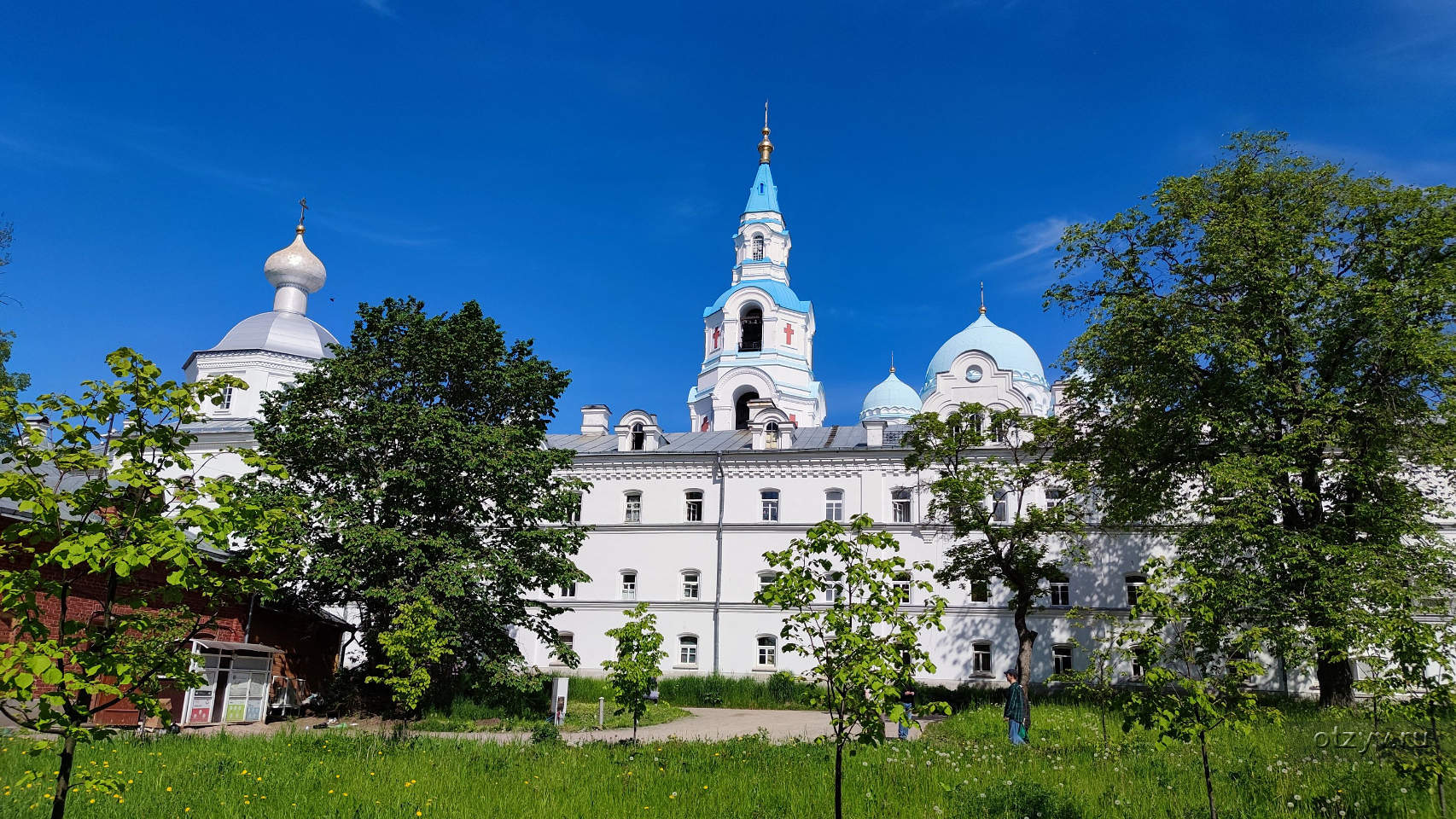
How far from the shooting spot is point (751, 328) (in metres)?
49.8

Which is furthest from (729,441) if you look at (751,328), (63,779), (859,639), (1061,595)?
(63,779)

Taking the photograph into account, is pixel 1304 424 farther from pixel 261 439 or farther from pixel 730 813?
pixel 261 439

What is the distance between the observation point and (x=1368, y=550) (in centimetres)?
1875

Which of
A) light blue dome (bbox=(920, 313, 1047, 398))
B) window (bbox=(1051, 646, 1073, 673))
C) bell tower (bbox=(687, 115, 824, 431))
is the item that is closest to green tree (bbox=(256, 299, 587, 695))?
window (bbox=(1051, 646, 1073, 673))

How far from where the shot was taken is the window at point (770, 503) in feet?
118

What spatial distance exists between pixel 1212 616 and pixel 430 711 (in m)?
18.3

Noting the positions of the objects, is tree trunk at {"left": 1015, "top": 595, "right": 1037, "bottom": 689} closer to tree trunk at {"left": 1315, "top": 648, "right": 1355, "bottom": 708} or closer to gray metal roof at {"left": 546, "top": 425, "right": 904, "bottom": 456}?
tree trunk at {"left": 1315, "top": 648, "right": 1355, "bottom": 708}

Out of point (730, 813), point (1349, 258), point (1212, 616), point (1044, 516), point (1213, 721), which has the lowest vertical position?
point (730, 813)

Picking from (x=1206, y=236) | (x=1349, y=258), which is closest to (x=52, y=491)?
(x=1206, y=236)

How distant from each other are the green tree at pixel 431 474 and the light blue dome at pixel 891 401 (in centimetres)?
3213

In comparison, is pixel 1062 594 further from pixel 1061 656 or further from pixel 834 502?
pixel 834 502

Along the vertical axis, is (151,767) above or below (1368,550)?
below

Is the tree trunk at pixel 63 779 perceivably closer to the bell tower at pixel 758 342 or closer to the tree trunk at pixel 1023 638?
the tree trunk at pixel 1023 638

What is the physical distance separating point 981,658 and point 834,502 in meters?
7.87
